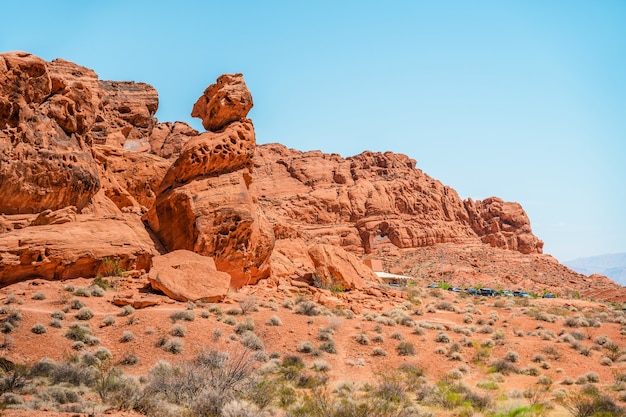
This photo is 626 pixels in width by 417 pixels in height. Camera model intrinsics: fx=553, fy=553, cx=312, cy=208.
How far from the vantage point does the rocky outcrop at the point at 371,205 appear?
3049 inches

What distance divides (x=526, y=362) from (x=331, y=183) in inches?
2892

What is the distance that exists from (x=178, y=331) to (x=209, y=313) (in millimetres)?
2161

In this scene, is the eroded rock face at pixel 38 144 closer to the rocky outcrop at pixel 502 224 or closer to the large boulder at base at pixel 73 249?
the large boulder at base at pixel 73 249

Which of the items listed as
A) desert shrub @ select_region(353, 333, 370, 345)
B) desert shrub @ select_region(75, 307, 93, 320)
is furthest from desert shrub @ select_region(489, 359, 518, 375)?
desert shrub @ select_region(75, 307, 93, 320)

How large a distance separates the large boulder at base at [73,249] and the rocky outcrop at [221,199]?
1591 millimetres

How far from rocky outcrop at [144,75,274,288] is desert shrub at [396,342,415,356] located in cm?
787

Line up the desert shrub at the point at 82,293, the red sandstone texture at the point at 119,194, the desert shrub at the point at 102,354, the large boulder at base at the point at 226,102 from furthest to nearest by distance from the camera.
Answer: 1. the large boulder at base at the point at 226,102
2. the red sandstone texture at the point at 119,194
3. the desert shrub at the point at 82,293
4. the desert shrub at the point at 102,354

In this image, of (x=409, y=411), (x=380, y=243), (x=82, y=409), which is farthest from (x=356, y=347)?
(x=380, y=243)

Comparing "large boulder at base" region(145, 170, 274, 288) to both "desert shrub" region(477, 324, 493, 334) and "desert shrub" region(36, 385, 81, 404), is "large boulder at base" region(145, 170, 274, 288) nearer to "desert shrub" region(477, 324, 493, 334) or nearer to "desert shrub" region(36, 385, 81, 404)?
"desert shrub" region(477, 324, 493, 334)

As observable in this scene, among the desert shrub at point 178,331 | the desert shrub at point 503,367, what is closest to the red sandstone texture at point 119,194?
the desert shrub at point 178,331

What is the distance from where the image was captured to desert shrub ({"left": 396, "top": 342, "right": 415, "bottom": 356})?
54.4 feet

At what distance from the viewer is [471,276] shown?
202 feet

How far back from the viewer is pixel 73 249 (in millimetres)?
18734

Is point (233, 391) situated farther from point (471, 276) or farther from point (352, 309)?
point (471, 276)
